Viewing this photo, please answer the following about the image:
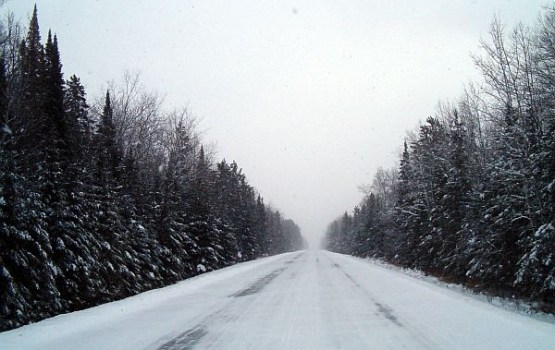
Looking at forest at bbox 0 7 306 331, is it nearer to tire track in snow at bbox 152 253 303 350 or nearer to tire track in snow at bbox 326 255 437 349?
tire track in snow at bbox 152 253 303 350

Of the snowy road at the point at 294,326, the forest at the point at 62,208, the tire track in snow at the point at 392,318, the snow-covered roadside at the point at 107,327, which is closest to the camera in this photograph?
the tire track in snow at the point at 392,318

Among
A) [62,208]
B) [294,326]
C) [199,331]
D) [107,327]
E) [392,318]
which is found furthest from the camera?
[62,208]

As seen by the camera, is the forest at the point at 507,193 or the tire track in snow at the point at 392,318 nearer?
the tire track in snow at the point at 392,318

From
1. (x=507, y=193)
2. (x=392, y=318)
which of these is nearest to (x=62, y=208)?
(x=392, y=318)

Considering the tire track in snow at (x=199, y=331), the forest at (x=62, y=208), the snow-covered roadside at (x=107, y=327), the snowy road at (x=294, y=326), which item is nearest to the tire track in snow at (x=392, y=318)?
the snowy road at (x=294, y=326)

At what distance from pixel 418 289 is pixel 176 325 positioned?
8.10 metres

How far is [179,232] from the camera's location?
26.1 meters

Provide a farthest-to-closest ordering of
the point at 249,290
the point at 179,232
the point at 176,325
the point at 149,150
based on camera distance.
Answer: the point at 149,150 < the point at 179,232 < the point at 249,290 < the point at 176,325

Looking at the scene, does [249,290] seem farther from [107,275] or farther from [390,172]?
[390,172]

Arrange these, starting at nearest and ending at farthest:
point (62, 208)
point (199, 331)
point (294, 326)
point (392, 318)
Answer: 1. point (199, 331)
2. point (294, 326)
3. point (392, 318)
4. point (62, 208)

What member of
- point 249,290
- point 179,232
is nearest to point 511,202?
point 249,290

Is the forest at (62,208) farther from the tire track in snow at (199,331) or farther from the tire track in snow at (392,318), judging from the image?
the tire track in snow at (392,318)

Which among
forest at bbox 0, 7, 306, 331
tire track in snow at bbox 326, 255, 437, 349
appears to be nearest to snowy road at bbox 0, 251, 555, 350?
tire track in snow at bbox 326, 255, 437, 349

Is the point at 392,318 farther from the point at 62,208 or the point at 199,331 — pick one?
the point at 62,208
